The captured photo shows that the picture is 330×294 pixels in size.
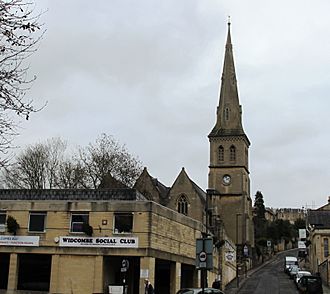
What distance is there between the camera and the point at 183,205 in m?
76.9

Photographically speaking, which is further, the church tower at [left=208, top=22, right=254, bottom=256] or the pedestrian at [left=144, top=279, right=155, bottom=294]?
the church tower at [left=208, top=22, right=254, bottom=256]

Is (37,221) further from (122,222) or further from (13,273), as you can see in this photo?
(122,222)

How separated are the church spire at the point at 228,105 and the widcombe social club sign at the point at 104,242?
56.3 meters

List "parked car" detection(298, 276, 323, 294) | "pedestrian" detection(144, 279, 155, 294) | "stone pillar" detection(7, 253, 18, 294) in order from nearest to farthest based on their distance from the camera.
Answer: "pedestrian" detection(144, 279, 155, 294) → "stone pillar" detection(7, 253, 18, 294) → "parked car" detection(298, 276, 323, 294)

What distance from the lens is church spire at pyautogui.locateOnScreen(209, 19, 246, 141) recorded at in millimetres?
90875

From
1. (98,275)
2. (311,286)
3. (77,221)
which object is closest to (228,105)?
(311,286)

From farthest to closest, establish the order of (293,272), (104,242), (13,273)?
(293,272) < (13,273) < (104,242)

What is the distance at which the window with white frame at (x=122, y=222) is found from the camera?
3566 cm

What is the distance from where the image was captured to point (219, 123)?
91562mm

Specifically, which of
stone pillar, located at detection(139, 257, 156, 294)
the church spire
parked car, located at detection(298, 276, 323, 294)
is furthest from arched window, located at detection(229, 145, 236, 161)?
stone pillar, located at detection(139, 257, 156, 294)

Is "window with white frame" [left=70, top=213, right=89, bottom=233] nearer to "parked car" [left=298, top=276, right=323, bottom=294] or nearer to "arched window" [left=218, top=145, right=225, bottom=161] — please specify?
"parked car" [left=298, top=276, right=323, bottom=294]

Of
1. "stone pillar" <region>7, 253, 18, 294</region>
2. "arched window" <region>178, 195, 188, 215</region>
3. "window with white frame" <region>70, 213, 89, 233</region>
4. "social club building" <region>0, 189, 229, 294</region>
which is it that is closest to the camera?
"social club building" <region>0, 189, 229, 294</region>

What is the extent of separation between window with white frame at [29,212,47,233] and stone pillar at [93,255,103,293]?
4531 mm

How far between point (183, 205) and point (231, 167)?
580 inches
